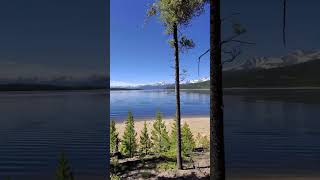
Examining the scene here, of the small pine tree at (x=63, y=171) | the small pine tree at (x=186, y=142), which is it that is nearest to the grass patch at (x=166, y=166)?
the small pine tree at (x=186, y=142)

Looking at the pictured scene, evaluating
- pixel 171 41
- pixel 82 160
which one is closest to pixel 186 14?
pixel 171 41

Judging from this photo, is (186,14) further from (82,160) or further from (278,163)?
(82,160)

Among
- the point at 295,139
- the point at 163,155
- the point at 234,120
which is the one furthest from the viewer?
the point at 234,120

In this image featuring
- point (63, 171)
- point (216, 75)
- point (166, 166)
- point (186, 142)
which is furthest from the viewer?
point (186, 142)

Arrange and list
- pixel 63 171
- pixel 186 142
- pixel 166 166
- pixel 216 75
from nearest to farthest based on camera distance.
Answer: pixel 63 171, pixel 216 75, pixel 166 166, pixel 186 142

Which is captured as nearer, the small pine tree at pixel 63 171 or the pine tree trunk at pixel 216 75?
the small pine tree at pixel 63 171

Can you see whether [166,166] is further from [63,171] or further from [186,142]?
[63,171]

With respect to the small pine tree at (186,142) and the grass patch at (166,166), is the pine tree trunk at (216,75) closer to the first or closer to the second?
the grass patch at (166,166)

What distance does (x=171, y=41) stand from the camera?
21.0 m

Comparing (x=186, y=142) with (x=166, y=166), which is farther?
(x=186, y=142)

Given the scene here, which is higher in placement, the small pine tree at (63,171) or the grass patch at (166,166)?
the small pine tree at (63,171)

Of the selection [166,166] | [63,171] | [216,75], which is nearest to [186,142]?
[166,166]

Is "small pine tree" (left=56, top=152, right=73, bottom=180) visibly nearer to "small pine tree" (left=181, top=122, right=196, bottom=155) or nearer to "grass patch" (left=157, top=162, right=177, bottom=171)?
"grass patch" (left=157, top=162, right=177, bottom=171)

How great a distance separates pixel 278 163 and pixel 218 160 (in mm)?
19988
